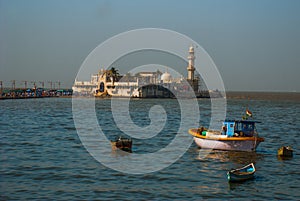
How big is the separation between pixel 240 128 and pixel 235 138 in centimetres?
129

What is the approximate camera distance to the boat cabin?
104 ft

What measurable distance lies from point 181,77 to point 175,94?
692cm

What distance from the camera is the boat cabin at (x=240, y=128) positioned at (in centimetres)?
3181

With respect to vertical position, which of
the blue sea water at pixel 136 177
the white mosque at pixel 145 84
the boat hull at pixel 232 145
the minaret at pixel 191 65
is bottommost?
the blue sea water at pixel 136 177

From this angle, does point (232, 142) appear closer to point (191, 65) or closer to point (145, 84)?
point (145, 84)

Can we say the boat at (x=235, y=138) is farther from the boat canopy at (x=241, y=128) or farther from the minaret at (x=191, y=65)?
the minaret at (x=191, y=65)

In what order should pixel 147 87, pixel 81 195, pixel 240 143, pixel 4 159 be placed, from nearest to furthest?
pixel 81 195 < pixel 4 159 < pixel 240 143 < pixel 147 87

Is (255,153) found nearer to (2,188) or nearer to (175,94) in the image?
(2,188)

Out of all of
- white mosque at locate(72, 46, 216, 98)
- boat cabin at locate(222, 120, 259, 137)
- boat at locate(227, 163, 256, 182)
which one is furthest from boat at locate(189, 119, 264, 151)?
white mosque at locate(72, 46, 216, 98)

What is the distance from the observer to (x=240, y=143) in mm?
31297

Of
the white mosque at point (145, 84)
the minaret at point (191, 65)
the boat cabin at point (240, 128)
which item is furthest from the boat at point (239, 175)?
the minaret at point (191, 65)

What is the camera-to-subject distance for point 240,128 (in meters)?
32.1

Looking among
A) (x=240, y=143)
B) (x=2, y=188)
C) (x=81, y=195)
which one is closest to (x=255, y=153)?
(x=240, y=143)

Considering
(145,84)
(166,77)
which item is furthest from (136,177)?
(166,77)
